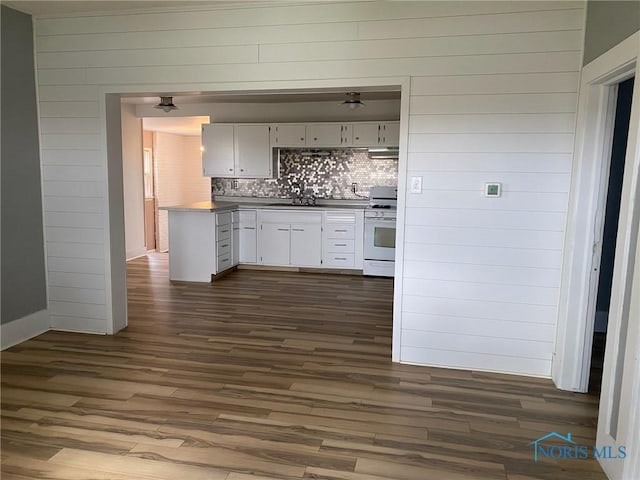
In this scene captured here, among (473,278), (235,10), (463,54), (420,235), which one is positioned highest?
(235,10)

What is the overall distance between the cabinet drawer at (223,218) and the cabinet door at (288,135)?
1.30 meters

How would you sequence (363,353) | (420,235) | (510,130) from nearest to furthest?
1. (510,130)
2. (420,235)
3. (363,353)

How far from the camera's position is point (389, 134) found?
252 inches

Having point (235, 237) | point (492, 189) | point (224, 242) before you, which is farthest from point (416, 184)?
point (235, 237)

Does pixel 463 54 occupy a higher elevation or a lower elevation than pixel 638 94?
higher

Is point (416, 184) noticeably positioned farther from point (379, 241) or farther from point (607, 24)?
point (379, 241)

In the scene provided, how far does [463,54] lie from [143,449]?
305 centimetres

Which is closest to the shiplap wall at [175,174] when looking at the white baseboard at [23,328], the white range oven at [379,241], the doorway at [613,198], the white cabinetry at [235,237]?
the white cabinetry at [235,237]

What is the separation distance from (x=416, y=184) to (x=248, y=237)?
12.2 ft

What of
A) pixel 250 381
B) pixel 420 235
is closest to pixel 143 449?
pixel 250 381

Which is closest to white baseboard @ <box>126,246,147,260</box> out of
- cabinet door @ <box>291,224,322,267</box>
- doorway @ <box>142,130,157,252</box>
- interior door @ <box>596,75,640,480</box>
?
doorway @ <box>142,130,157,252</box>

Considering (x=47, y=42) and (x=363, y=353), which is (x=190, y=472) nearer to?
(x=363, y=353)

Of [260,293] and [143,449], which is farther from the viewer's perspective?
[260,293]

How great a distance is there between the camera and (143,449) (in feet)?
7.72
